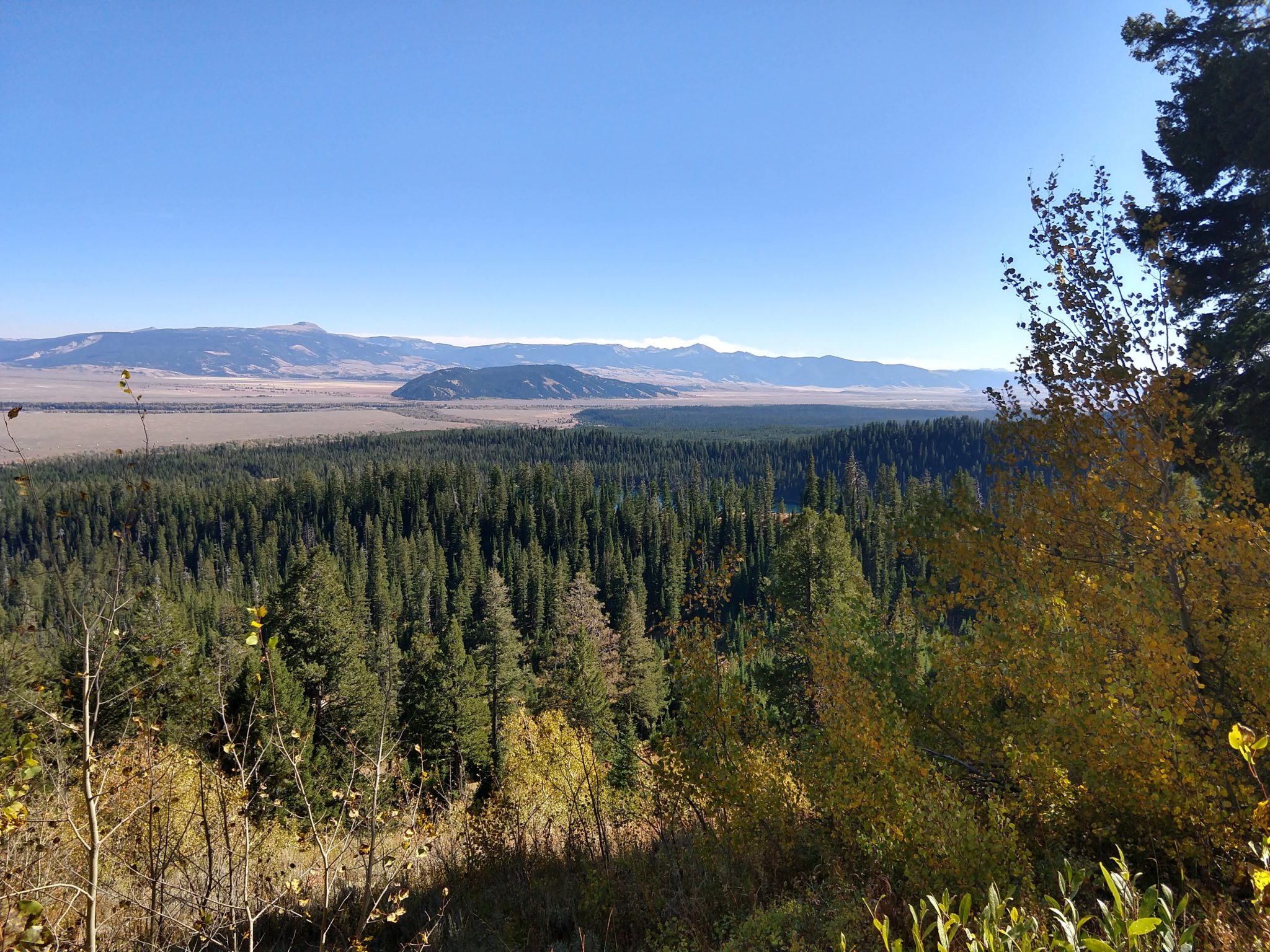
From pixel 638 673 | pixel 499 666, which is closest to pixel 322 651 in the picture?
pixel 499 666

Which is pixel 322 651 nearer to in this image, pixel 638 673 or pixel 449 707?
pixel 449 707

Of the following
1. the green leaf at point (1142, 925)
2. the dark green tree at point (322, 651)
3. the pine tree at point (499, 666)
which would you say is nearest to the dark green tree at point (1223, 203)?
the green leaf at point (1142, 925)

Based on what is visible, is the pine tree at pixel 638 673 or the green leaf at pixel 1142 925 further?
the pine tree at pixel 638 673

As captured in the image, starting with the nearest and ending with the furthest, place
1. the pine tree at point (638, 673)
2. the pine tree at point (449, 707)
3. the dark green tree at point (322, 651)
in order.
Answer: the dark green tree at point (322, 651)
the pine tree at point (449, 707)
the pine tree at point (638, 673)

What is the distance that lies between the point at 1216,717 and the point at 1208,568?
72.7 inches

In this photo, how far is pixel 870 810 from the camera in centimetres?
911

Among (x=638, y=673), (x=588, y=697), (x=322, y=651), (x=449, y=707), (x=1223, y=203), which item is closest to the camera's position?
(x=1223, y=203)

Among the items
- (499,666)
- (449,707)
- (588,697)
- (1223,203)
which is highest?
(1223,203)

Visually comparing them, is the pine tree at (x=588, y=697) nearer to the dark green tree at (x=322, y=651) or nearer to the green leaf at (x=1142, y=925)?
the dark green tree at (x=322, y=651)

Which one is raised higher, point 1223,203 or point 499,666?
point 1223,203

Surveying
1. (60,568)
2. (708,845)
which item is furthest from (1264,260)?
(60,568)

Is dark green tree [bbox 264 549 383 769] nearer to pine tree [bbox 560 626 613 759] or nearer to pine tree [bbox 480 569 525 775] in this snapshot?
pine tree [bbox 480 569 525 775]

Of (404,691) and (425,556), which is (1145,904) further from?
(425,556)

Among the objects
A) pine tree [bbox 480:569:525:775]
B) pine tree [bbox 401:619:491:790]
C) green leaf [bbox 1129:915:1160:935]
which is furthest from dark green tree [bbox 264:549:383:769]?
green leaf [bbox 1129:915:1160:935]
